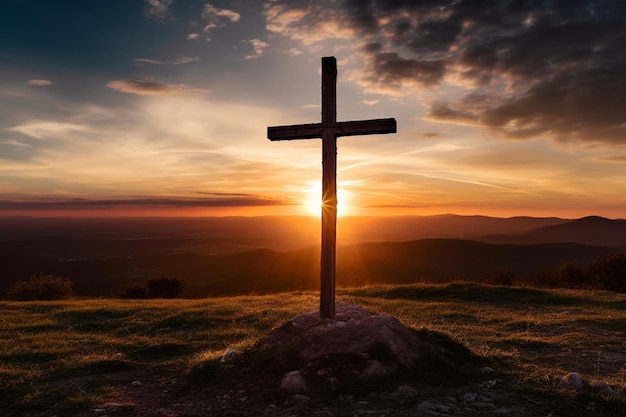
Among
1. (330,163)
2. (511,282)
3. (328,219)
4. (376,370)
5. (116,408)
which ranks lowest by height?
(511,282)

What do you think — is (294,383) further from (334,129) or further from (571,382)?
(334,129)

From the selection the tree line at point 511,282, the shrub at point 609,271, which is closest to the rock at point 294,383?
the tree line at point 511,282

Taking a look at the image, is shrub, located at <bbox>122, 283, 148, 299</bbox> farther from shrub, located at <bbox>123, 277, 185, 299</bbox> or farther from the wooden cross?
the wooden cross

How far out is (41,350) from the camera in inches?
364

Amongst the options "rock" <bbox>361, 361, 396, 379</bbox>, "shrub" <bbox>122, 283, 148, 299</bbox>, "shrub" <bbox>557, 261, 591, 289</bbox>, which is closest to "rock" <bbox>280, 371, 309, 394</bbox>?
"rock" <bbox>361, 361, 396, 379</bbox>

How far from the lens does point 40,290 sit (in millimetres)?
22859

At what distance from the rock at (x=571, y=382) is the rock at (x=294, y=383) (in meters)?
3.76

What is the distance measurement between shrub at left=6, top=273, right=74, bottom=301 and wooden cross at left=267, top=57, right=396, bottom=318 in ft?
63.7

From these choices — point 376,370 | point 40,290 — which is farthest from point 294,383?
point 40,290

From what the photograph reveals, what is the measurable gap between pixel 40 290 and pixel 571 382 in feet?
83.0

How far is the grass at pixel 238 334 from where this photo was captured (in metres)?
6.91

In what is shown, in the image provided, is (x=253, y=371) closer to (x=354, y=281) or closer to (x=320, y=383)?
(x=320, y=383)

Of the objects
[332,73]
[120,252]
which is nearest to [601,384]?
[332,73]

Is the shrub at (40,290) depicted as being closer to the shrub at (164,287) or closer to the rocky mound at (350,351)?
the shrub at (164,287)
